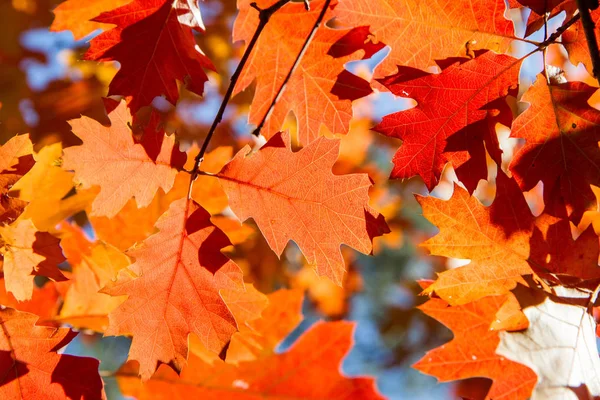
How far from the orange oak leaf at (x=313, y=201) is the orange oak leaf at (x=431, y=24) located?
0.24m

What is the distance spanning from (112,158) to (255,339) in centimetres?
79

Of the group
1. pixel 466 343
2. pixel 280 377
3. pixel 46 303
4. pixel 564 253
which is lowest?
pixel 280 377

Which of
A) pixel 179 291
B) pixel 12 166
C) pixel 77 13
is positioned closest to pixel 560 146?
pixel 179 291

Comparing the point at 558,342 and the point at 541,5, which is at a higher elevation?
the point at 541,5

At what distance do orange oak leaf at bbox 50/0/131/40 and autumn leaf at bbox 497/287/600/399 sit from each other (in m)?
1.13

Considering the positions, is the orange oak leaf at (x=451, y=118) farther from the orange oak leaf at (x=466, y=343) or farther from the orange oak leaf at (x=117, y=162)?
the orange oak leaf at (x=117, y=162)

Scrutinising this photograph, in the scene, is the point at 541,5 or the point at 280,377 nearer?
the point at 541,5

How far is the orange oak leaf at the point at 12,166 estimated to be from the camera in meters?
0.89

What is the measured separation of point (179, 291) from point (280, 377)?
3.41 ft

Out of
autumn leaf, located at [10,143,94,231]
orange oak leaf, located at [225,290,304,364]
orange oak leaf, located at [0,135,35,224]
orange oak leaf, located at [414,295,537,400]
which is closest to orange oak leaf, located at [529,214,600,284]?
orange oak leaf, located at [414,295,537,400]

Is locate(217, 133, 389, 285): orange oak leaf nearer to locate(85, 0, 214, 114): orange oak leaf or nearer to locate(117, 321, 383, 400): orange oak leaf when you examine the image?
locate(85, 0, 214, 114): orange oak leaf

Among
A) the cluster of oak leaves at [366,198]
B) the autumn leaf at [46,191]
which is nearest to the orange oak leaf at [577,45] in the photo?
the cluster of oak leaves at [366,198]

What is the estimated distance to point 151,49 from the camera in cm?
105

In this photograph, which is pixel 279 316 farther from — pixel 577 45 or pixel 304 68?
pixel 577 45
